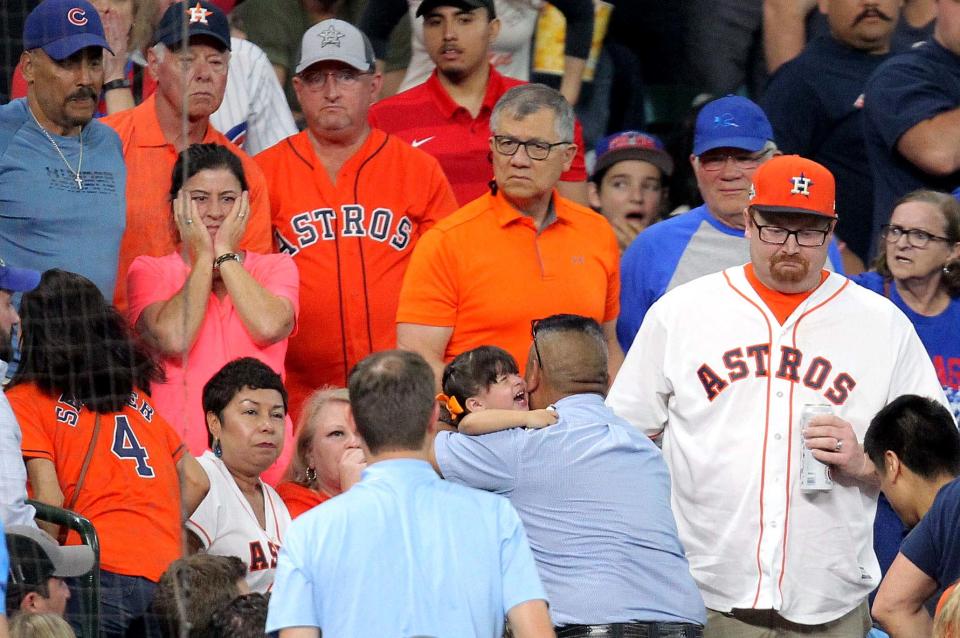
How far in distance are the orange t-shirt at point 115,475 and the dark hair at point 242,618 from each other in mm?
891

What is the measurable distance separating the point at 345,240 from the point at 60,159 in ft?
3.64

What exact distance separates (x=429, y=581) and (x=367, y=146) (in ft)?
11.1

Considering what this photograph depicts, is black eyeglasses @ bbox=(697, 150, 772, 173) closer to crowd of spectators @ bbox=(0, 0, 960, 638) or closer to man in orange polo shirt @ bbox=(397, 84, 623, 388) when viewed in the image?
crowd of spectators @ bbox=(0, 0, 960, 638)

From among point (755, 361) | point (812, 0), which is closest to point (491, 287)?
point (755, 361)

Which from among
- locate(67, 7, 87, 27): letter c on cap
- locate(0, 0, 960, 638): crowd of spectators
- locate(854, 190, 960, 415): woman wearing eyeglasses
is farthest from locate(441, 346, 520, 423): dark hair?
locate(67, 7, 87, 27): letter c on cap

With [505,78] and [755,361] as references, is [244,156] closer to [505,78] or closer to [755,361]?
[505,78]

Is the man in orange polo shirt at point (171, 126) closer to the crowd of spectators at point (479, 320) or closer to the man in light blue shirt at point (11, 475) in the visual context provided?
the crowd of spectators at point (479, 320)

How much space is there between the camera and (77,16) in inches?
250

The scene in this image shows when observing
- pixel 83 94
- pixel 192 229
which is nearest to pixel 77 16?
pixel 83 94

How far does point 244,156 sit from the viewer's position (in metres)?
6.73

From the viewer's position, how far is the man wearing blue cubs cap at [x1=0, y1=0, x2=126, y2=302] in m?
6.23

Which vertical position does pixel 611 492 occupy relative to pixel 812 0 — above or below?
below

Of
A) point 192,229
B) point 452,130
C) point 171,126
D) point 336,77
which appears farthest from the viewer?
point 452,130

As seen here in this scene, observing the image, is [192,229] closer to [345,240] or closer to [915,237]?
[345,240]
